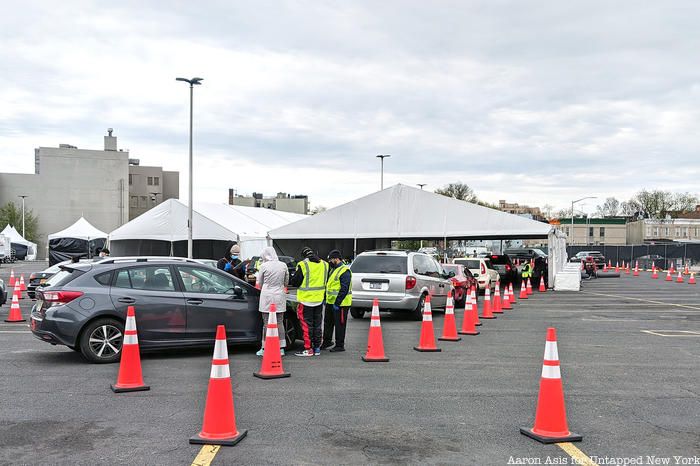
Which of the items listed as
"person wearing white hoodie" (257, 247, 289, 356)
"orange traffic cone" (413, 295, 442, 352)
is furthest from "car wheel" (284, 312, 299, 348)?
"orange traffic cone" (413, 295, 442, 352)

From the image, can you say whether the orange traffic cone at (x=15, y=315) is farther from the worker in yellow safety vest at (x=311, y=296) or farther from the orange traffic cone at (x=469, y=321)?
the orange traffic cone at (x=469, y=321)

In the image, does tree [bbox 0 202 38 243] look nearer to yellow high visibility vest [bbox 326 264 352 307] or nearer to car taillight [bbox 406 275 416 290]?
car taillight [bbox 406 275 416 290]

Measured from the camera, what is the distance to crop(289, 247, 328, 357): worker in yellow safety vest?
11109 millimetres

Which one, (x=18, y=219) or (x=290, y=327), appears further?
(x=18, y=219)

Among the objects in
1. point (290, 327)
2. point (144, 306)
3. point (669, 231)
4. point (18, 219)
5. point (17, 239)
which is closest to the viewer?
point (144, 306)

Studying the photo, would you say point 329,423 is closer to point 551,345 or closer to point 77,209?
point 551,345

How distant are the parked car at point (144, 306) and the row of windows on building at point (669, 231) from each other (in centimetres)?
11983

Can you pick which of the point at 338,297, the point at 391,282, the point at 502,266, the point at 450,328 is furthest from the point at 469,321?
the point at 502,266

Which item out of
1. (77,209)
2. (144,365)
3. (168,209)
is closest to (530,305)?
(144,365)

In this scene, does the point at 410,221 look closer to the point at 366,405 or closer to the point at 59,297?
the point at 59,297

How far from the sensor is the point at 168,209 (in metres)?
36.9

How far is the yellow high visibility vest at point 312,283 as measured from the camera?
1110 centimetres

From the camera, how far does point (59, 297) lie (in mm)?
10094

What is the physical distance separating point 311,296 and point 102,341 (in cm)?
313
